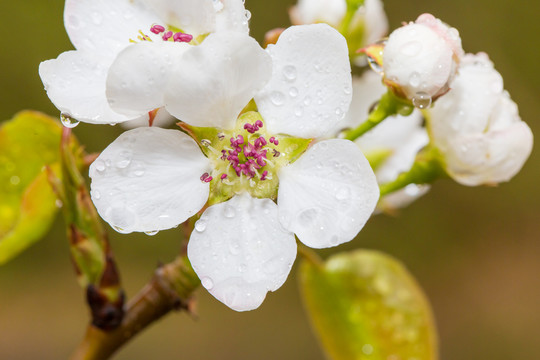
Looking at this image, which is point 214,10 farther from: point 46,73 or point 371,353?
point 371,353

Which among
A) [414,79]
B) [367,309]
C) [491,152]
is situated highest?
[414,79]

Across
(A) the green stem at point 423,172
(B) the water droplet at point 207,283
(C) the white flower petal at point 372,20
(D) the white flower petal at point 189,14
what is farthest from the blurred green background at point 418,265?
(B) the water droplet at point 207,283

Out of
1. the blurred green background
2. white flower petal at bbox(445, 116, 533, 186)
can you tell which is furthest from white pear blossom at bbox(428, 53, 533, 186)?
the blurred green background

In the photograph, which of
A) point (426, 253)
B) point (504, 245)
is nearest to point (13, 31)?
point (426, 253)

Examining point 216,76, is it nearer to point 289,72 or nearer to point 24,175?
point 289,72

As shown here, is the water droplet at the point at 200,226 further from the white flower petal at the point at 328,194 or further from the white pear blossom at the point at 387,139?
the white pear blossom at the point at 387,139

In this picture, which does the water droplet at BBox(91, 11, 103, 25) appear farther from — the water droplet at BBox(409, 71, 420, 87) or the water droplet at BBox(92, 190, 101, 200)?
the water droplet at BBox(409, 71, 420, 87)

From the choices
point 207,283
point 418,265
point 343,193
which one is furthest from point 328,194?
point 418,265

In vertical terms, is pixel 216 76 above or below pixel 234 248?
above
